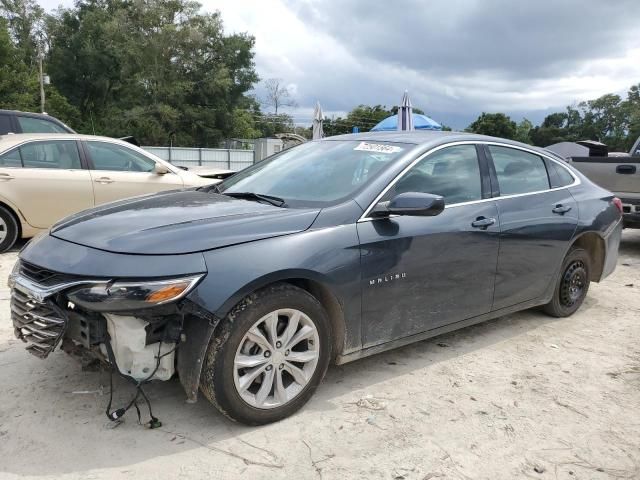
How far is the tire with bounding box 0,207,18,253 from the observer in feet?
22.2

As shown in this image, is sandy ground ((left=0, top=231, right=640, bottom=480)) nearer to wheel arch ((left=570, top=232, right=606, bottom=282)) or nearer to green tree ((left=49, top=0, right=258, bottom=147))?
wheel arch ((left=570, top=232, right=606, bottom=282))

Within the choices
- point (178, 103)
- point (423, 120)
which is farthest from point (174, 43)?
point (423, 120)

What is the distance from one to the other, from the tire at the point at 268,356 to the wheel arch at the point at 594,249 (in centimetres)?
292

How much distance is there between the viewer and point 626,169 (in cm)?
774

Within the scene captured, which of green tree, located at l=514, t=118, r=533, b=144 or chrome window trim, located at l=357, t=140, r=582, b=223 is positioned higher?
green tree, located at l=514, t=118, r=533, b=144

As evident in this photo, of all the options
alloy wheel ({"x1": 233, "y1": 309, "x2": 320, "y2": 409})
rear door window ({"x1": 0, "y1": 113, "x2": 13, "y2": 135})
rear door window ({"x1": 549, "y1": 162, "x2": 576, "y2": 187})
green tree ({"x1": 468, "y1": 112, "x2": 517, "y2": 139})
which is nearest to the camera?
alloy wheel ({"x1": 233, "y1": 309, "x2": 320, "y2": 409})

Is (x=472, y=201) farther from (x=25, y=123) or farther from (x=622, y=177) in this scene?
(x=25, y=123)

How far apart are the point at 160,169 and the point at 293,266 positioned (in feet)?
16.9

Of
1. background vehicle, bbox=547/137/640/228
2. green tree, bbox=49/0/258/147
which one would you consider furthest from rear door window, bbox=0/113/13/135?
green tree, bbox=49/0/258/147

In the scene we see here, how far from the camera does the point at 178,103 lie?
3909cm

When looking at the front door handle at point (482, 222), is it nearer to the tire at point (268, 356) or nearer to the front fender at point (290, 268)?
the front fender at point (290, 268)

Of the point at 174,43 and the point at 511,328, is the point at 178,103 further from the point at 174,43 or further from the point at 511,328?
the point at 511,328

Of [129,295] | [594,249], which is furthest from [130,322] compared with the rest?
[594,249]

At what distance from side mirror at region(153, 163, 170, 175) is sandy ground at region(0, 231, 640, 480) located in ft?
12.1
